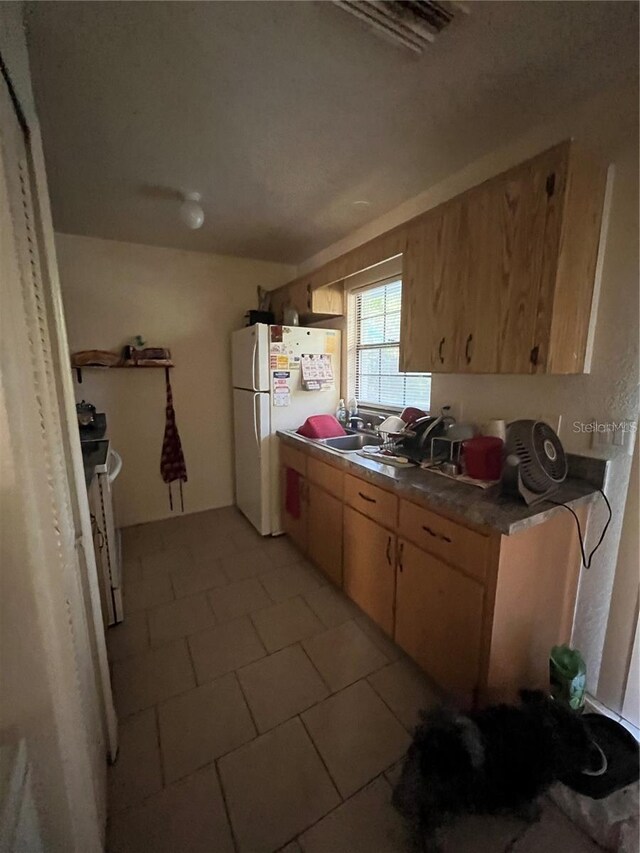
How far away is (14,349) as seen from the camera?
0.67 m

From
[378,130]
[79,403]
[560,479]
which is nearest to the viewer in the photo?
[560,479]

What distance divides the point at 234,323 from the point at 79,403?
1493 mm

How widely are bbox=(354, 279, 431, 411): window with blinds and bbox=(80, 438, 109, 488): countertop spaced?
189cm

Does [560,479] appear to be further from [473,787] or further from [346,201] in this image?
[346,201]

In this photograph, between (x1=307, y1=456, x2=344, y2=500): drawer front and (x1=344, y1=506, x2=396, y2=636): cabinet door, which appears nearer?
(x1=344, y1=506, x2=396, y2=636): cabinet door

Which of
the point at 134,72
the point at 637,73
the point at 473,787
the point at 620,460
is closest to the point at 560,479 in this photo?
the point at 620,460

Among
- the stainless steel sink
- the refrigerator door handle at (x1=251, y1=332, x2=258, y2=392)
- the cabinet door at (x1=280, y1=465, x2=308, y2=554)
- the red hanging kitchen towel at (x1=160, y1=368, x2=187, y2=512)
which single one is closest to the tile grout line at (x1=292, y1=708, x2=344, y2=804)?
the cabinet door at (x1=280, y1=465, x2=308, y2=554)

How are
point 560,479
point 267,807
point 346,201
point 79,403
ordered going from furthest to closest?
point 79,403, point 346,201, point 560,479, point 267,807

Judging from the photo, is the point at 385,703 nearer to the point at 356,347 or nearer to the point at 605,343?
the point at 605,343

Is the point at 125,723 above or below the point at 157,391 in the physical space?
below

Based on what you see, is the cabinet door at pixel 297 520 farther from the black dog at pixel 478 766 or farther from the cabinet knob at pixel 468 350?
the black dog at pixel 478 766

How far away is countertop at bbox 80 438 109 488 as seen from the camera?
168cm

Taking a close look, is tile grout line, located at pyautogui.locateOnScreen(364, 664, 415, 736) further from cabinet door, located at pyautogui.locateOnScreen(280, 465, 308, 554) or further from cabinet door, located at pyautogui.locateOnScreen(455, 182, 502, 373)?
cabinet door, located at pyautogui.locateOnScreen(455, 182, 502, 373)

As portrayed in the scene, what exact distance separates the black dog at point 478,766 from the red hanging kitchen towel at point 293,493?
1.55m
